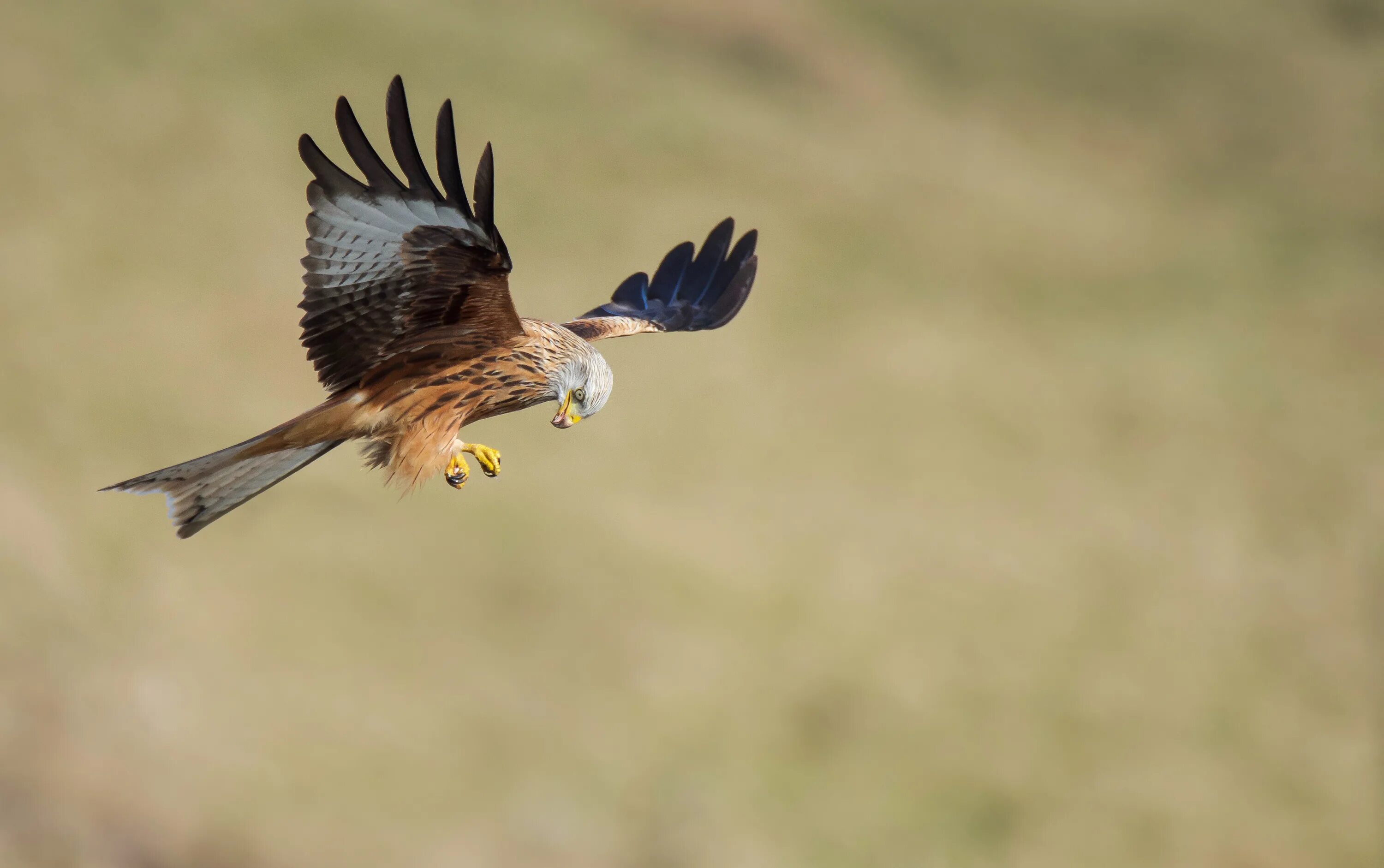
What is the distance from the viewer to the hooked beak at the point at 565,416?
7.19 m

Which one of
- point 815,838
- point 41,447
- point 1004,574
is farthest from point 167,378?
point 1004,574

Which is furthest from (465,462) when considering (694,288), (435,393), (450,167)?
(694,288)

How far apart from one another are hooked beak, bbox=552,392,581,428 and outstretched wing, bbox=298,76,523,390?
16.5 inches

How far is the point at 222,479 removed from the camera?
7.00 metres

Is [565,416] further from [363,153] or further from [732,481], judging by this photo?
[732,481]

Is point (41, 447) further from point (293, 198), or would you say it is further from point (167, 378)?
point (293, 198)

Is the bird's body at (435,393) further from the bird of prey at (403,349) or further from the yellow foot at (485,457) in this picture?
the yellow foot at (485,457)

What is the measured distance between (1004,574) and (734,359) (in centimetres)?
742

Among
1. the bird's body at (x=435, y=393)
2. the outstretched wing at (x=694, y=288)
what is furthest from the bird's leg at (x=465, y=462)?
the outstretched wing at (x=694, y=288)

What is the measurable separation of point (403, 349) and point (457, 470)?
2.28 feet

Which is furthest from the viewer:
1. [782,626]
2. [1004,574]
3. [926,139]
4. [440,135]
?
[926,139]

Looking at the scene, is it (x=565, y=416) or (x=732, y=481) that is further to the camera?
(x=732, y=481)

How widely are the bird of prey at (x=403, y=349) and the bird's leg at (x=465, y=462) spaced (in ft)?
0.04

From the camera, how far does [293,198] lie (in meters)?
29.9
